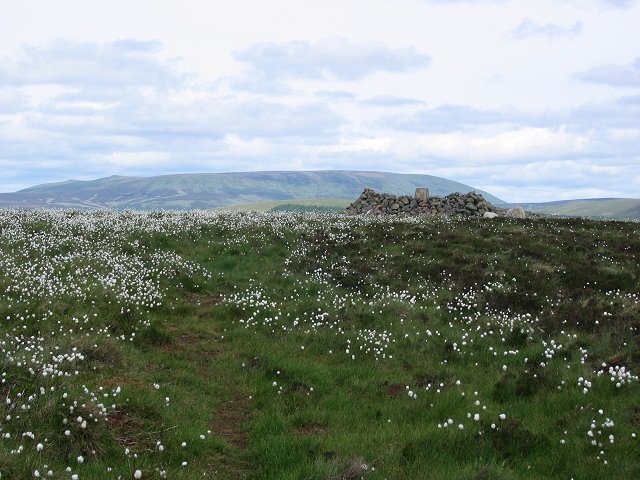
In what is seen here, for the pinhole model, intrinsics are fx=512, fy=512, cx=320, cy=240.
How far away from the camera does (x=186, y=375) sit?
10.5 meters

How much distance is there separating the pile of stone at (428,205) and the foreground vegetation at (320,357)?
1337cm

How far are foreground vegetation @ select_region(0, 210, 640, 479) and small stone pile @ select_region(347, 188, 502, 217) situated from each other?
1342 centimetres

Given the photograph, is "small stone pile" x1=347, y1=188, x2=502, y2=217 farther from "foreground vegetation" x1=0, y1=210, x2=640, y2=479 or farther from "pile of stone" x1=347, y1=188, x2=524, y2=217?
"foreground vegetation" x1=0, y1=210, x2=640, y2=479

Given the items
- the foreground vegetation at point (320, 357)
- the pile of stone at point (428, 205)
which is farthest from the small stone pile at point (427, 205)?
the foreground vegetation at point (320, 357)

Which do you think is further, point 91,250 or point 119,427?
point 91,250

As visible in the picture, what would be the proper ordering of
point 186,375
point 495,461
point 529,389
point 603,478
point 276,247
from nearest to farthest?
point 603,478 → point 495,461 → point 529,389 → point 186,375 → point 276,247

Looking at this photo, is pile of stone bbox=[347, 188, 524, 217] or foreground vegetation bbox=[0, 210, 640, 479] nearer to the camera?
foreground vegetation bbox=[0, 210, 640, 479]

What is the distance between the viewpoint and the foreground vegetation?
7.22m

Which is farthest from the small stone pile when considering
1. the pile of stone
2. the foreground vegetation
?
the foreground vegetation

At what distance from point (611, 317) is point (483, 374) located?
5.00 metres

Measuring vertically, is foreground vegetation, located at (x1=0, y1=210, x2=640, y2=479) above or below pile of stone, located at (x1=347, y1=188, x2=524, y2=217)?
below

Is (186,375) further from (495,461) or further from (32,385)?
(495,461)

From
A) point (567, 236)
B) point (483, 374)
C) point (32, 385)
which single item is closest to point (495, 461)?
point (483, 374)

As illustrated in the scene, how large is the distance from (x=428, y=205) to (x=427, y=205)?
3.4 inches
